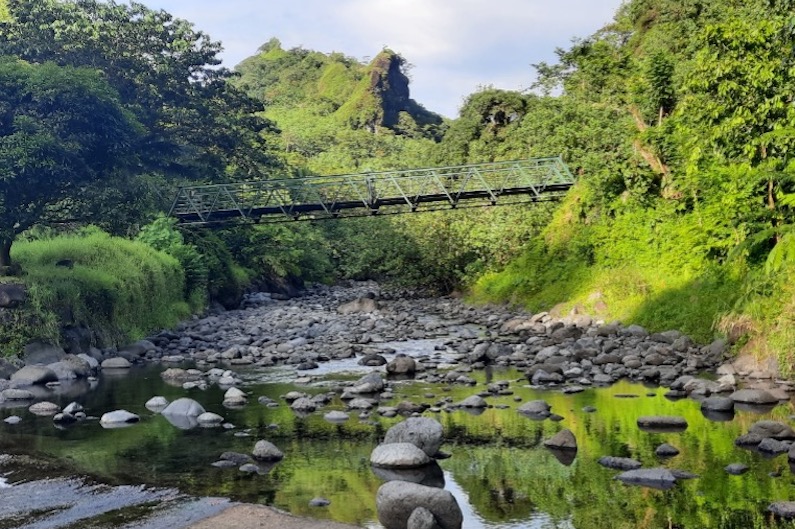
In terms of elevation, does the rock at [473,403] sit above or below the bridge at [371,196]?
below

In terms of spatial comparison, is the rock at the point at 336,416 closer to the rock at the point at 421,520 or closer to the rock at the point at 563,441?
the rock at the point at 563,441

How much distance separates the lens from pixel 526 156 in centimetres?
3634

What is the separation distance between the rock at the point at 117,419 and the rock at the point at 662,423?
6.76 m

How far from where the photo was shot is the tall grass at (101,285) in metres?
18.5

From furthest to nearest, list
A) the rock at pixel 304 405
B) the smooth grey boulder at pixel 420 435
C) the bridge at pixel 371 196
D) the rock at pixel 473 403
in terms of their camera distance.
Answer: the bridge at pixel 371 196
the rock at pixel 304 405
the rock at pixel 473 403
the smooth grey boulder at pixel 420 435

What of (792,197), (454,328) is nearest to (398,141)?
(454,328)

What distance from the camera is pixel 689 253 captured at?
19281mm

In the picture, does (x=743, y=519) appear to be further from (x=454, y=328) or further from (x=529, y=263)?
(x=529, y=263)

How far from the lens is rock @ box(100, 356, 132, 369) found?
17.7 metres

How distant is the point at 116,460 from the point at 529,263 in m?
20.6

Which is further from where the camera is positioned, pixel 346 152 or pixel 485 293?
pixel 346 152

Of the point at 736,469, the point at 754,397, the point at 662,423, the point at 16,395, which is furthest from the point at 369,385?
the point at 736,469

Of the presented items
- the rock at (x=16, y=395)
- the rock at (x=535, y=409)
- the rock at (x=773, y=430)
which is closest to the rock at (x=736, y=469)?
the rock at (x=773, y=430)

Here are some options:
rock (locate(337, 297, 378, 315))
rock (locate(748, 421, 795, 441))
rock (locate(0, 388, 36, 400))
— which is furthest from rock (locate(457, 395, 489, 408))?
rock (locate(337, 297, 378, 315))
